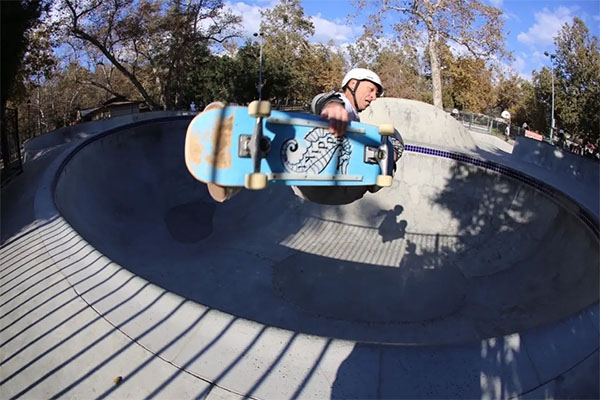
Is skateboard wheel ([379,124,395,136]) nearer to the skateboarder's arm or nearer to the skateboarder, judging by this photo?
the skateboarder

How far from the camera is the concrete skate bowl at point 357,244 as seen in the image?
6.75m

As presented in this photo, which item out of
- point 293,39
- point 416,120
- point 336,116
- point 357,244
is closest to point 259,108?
point 336,116

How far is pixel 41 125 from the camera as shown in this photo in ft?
127

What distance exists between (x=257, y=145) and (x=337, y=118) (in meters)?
0.88

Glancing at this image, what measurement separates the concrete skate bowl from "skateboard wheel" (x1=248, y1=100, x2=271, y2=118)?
3.49 metres

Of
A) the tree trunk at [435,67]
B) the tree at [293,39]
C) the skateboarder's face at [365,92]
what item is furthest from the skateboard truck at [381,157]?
the tree at [293,39]

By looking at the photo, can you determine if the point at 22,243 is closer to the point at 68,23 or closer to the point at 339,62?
the point at 68,23

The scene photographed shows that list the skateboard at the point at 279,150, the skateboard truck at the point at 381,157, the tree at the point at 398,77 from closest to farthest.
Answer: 1. the skateboard at the point at 279,150
2. the skateboard truck at the point at 381,157
3. the tree at the point at 398,77

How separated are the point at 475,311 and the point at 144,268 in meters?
6.10

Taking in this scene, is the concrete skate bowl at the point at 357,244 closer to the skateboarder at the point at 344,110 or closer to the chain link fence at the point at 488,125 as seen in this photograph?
the skateboarder at the point at 344,110

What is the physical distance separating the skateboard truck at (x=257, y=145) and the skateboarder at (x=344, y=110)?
0.39m

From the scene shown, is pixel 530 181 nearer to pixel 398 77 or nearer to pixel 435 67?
pixel 435 67

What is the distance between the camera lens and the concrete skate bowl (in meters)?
6.75

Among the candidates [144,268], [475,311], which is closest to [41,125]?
[144,268]
